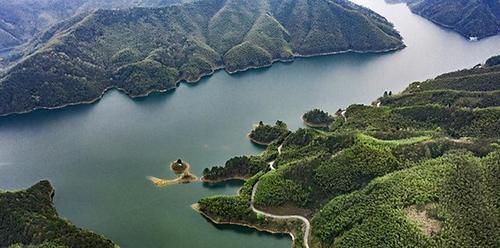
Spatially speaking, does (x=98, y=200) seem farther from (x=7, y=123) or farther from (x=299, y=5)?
(x=299, y=5)

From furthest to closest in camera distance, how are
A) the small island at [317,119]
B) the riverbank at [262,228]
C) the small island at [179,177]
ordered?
the small island at [317,119] → the small island at [179,177] → the riverbank at [262,228]

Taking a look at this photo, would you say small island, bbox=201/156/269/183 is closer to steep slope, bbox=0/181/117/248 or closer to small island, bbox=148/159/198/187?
small island, bbox=148/159/198/187

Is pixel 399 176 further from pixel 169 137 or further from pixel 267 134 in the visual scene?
pixel 169 137

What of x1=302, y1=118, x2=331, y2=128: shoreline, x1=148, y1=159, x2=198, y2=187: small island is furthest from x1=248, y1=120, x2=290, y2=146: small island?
x1=148, y1=159, x2=198, y2=187: small island

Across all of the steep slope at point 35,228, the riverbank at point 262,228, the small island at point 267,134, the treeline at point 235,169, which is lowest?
the riverbank at point 262,228

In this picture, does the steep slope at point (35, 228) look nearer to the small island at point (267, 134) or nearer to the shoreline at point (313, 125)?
the small island at point (267, 134)

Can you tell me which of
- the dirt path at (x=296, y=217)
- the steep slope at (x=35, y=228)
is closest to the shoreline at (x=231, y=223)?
the dirt path at (x=296, y=217)
